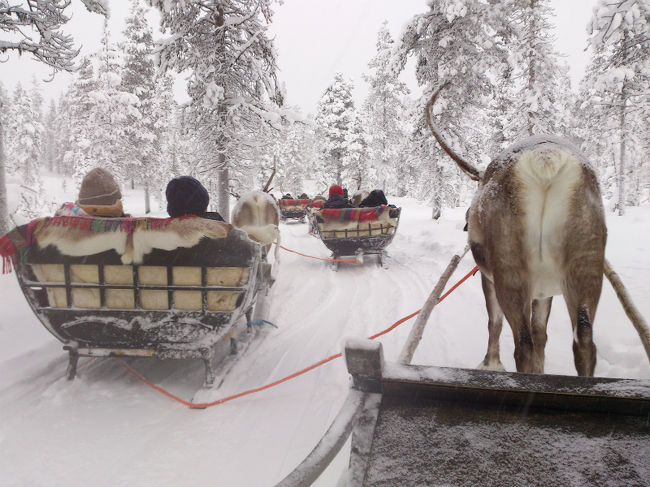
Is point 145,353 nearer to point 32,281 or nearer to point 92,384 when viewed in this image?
point 92,384

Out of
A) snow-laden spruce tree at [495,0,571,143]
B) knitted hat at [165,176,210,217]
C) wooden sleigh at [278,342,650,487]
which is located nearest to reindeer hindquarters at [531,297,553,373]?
wooden sleigh at [278,342,650,487]

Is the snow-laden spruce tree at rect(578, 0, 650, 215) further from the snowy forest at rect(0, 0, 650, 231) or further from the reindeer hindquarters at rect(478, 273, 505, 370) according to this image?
the reindeer hindquarters at rect(478, 273, 505, 370)

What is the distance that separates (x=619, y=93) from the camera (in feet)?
59.9

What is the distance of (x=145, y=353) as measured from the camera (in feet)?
10.4

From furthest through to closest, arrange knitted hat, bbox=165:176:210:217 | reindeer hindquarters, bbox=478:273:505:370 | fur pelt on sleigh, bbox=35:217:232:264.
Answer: knitted hat, bbox=165:176:210:217 → reindeer hindquarters, bbox=478:273:505:370 → fur pelt on sleigh, bbox=35:217:232:264

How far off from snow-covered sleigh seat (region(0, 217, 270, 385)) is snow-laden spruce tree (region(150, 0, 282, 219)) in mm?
8009

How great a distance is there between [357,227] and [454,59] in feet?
29.1

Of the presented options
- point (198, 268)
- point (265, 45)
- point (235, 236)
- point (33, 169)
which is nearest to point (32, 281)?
point (198, 268)

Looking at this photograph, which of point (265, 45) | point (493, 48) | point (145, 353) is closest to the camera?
point (145, 353)

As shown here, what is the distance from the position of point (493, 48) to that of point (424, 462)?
15642 mm

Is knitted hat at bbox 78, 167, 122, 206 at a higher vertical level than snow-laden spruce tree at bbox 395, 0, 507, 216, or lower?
lower

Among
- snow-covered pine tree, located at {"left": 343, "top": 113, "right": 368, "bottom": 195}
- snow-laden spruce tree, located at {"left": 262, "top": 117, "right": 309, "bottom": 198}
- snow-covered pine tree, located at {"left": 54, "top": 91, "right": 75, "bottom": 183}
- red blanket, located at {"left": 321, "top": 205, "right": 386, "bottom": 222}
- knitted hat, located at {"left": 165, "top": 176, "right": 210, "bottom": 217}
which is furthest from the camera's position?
snow-laden spruce tree, located at {"left": 262, "top": 117, "right": 309, "bottom": 198}

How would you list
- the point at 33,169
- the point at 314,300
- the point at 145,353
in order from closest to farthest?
the point at 145,353 < the point at 314,300 < the point at 33,169

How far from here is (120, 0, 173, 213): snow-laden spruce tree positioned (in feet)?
81.6
